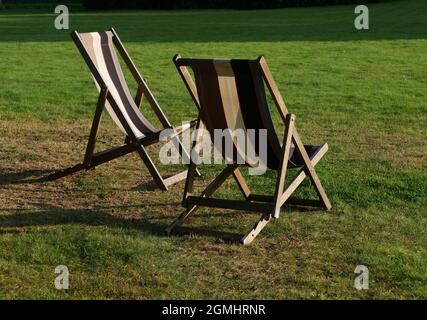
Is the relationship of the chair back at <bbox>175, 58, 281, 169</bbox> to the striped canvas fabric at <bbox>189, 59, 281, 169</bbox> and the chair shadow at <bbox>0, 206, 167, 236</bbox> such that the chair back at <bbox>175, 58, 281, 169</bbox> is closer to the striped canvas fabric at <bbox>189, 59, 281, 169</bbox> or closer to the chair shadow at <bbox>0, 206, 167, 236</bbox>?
the striped canvas fabric at <bbox>189, 59, 281, 169</bbox>

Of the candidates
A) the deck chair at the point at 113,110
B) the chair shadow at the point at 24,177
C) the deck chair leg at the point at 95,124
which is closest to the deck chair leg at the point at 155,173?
the deck chair at the point at 113,110

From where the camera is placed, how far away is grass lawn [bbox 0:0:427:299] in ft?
15.7

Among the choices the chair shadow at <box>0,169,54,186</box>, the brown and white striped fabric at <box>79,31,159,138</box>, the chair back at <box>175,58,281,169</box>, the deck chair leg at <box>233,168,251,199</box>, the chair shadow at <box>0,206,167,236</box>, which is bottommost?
→ the chair shadow at <box>0,206,167,236</box>

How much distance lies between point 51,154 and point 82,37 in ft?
5.09

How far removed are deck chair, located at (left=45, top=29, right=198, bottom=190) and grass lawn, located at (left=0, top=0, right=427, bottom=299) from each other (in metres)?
0.20

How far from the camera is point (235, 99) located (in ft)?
18.2

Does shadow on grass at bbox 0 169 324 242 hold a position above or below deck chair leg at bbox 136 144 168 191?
below

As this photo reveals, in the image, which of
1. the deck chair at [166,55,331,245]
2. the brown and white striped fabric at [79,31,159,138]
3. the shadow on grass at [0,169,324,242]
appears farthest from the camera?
the brown and white striped fabric at [79,31,159,138]

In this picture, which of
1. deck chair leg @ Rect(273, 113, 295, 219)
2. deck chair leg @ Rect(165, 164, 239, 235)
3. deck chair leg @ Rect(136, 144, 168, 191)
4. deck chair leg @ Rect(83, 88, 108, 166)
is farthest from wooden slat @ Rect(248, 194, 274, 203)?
deck chair leg @ Rect(83, 88, 108, 166)

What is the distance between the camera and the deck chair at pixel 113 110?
689 centimetres

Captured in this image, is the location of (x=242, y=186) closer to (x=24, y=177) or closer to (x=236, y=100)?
(x=236, y=100)

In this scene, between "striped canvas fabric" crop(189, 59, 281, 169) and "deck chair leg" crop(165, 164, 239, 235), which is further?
"deck chair leg" crop(165, 164, 239, 235)
